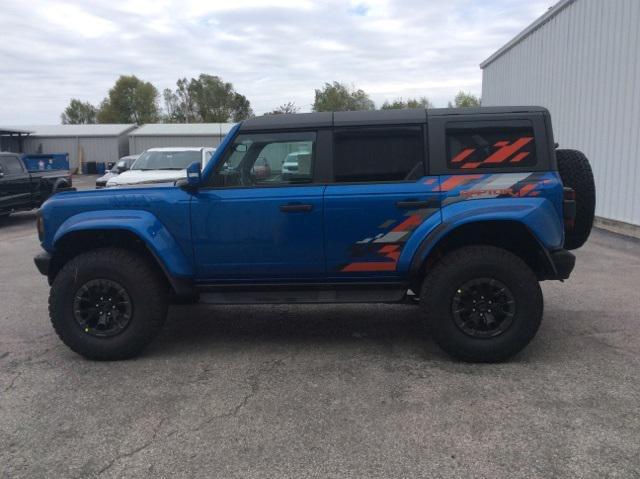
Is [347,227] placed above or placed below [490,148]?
below

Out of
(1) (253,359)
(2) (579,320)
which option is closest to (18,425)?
(1) (253,359)

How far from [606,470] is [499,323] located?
4.93 ft

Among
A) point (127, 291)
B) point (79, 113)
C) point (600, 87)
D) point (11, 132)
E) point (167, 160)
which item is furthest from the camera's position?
point (79, 113)

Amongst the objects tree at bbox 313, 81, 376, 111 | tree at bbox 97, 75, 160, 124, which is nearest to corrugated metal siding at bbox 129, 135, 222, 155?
tree at bbox 313, 81, 376, 111

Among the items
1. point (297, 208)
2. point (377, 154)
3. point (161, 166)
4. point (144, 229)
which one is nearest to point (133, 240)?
point (144, 229)

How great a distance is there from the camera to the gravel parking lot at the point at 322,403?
3066mm

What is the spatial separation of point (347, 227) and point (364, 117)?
886 mm

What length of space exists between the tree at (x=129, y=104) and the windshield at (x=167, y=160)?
2493 inches

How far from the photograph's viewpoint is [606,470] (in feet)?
9.55

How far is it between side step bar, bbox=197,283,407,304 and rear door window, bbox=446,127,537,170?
1.09m

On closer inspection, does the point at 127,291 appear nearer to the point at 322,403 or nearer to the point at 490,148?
the point at 322,403

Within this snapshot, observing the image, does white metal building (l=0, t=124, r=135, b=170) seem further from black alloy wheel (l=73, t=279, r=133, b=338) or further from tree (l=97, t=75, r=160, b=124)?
black alloy wheel (l=73, t=279, r=133, b=338)

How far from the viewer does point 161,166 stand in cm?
1268

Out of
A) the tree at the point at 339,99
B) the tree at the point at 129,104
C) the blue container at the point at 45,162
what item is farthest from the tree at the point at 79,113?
the blue container at the point at 45,162
